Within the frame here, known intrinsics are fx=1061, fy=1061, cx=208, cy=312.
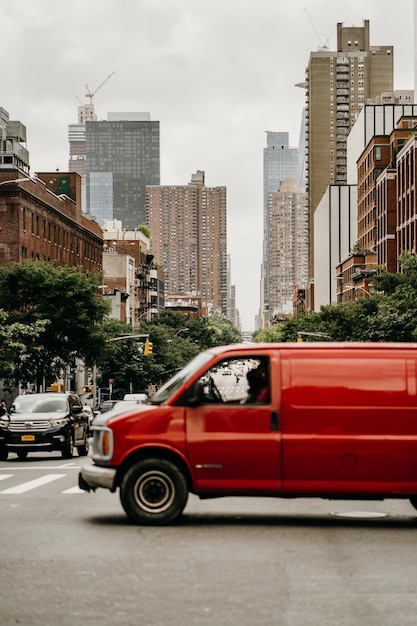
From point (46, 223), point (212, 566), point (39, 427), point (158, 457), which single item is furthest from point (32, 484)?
point (46, 223)

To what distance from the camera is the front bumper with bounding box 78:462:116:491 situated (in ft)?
39.3

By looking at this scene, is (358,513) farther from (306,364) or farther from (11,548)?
(11,548)

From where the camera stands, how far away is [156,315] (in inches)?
6486

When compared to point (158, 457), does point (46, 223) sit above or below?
above

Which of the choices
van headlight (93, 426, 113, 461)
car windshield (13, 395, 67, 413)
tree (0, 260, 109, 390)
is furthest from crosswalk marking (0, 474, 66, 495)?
tree (0, 260, 109, 390)

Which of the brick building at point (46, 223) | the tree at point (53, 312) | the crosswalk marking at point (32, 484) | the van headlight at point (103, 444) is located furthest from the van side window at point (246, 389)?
the brick building at point (46, 223)

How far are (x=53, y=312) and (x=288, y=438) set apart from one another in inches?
1863

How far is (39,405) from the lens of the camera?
97.4 ft

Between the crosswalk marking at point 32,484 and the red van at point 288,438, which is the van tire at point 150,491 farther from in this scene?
the crosswalk marking at point 32,484

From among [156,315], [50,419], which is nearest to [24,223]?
[50,419]

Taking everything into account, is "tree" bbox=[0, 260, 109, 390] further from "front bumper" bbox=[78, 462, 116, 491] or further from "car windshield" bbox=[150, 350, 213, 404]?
"car windshield" bbox=[150, 350, 213, 404]

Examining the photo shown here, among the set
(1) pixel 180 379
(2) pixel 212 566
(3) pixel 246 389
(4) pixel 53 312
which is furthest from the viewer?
(4) pixel 53 312

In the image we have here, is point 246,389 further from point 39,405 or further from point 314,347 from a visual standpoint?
point 39,405

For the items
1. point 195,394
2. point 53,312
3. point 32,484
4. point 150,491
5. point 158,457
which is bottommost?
point 32,484
